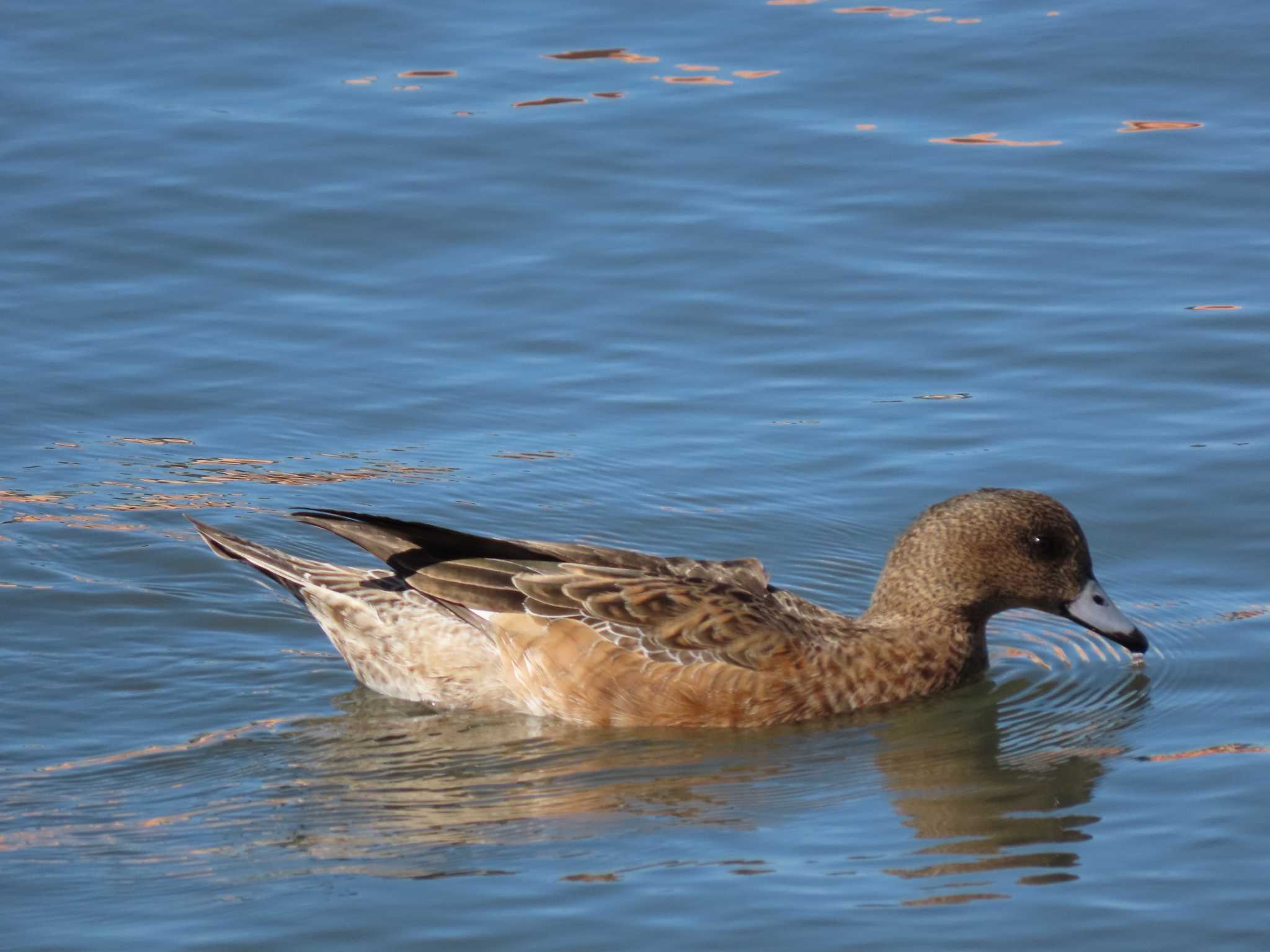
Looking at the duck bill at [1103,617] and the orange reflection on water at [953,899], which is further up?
the duck bill at [1103,617]

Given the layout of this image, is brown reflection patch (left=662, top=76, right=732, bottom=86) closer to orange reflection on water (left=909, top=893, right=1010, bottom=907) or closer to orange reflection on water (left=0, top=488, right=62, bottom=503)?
orange reflection on water (left=0, top=488, right=62, bottom=503)

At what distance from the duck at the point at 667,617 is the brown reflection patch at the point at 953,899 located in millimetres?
1819

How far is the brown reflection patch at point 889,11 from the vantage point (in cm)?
1581

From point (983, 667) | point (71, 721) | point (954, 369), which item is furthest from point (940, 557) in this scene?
point (71, 721)

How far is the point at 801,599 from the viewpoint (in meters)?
→ 8.52

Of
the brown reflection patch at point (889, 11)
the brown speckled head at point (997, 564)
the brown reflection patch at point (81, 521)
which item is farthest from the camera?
the brown reflection patch at point (889, 11)

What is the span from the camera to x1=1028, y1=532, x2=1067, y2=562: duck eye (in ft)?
27.6

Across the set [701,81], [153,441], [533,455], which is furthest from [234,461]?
[701,81]

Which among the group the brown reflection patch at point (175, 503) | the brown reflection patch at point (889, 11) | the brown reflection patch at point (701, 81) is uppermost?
the brown reflection patch at point (889, 11)

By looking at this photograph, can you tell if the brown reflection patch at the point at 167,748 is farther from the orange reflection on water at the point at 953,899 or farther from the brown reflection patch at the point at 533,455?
the orange reflection on water at the point at 953,899

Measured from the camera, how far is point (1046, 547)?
8.43 metres

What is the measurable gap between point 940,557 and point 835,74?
7023 mm

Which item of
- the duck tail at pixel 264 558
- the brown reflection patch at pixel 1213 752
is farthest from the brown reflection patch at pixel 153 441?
the brown reflection patch at pixel 1213 752

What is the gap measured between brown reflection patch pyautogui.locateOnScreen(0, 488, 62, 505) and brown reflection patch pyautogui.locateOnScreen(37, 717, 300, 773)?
2202 millimetres
